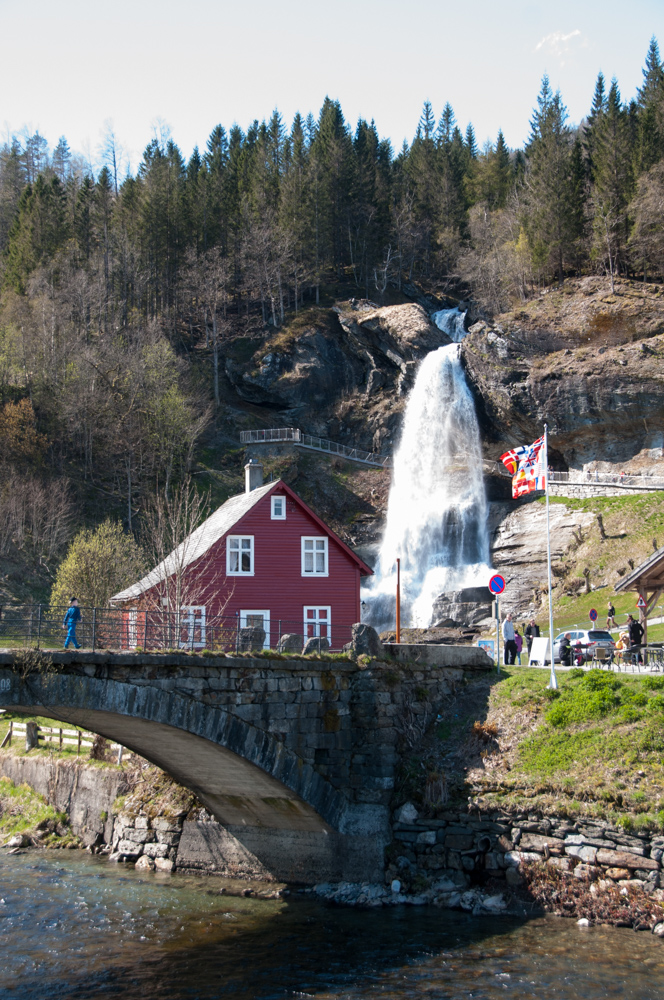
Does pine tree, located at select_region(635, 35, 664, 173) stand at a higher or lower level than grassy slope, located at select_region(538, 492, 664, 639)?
higher

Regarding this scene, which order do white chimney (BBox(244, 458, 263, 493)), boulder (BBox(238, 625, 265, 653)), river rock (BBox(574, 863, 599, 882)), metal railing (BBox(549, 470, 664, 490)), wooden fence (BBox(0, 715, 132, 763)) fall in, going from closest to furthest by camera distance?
river rock (BBox(574, 863, 599, 882)) < boulder (BBox(238, 625, 265, 653)) < wooden fence (BBox(0, 715, 132, 763)) < white chimney (BBox(244, 458, 263, 493)) < metal railing (BBox(549, 470, 664, 490))

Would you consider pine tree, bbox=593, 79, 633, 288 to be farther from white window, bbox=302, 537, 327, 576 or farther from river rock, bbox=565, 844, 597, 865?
river rock, bbox=565, 844, 597, 865

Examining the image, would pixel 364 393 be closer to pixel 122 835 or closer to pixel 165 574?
pixel 165 574

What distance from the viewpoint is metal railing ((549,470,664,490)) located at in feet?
173

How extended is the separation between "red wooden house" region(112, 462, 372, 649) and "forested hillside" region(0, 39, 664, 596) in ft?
59.8

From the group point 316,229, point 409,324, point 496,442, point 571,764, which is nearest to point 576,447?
point 496,442

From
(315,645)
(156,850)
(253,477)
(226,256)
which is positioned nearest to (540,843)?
(315,645)

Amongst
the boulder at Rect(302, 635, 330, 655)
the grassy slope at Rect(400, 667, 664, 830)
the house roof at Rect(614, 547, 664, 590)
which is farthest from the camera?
the house roof at Rect(614, 547, 664, 590)

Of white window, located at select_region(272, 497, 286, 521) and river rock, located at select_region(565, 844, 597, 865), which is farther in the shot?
white window, located at select_region(272, 497, 286, 521)

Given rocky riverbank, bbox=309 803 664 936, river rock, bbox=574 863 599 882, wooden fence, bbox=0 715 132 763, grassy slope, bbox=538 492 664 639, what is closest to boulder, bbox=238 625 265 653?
rocky riverbank, bbox=309 803 664 936

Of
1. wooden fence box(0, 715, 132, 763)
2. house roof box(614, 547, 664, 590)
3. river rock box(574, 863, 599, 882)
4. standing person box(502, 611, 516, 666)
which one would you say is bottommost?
river rock box(574, 863, 599, 882)

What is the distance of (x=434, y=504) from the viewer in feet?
186

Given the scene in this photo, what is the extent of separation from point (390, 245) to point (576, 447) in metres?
31.0

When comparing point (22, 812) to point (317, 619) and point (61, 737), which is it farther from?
point (317, 619)
